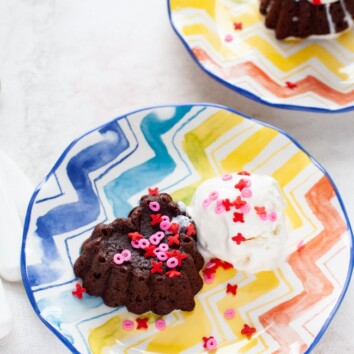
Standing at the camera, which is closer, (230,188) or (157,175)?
(230,188)

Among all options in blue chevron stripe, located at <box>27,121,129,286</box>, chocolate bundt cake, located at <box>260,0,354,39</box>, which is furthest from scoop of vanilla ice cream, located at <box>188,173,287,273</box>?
chocolate bundt cake, located at <box>260,0,354,39</box>

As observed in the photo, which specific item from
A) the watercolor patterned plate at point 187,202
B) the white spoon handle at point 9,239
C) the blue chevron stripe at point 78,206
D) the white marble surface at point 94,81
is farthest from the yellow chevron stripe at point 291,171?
the white spoon handle at point 9,239

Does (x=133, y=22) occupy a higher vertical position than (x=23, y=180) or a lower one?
higher

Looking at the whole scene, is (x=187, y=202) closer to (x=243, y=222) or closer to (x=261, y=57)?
(x=243, y=222)

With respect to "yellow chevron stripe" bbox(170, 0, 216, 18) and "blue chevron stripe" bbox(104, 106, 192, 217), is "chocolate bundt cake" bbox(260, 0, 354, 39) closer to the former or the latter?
"yellow chevron stripe" bbox(170, 0, 216, 18)

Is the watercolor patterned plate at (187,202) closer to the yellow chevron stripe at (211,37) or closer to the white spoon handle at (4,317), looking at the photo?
the white spoon handle at (4,317)

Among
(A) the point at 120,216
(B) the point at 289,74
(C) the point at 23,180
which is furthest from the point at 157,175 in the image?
(B) the point at 289,74

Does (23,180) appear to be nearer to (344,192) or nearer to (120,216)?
(120,216)
